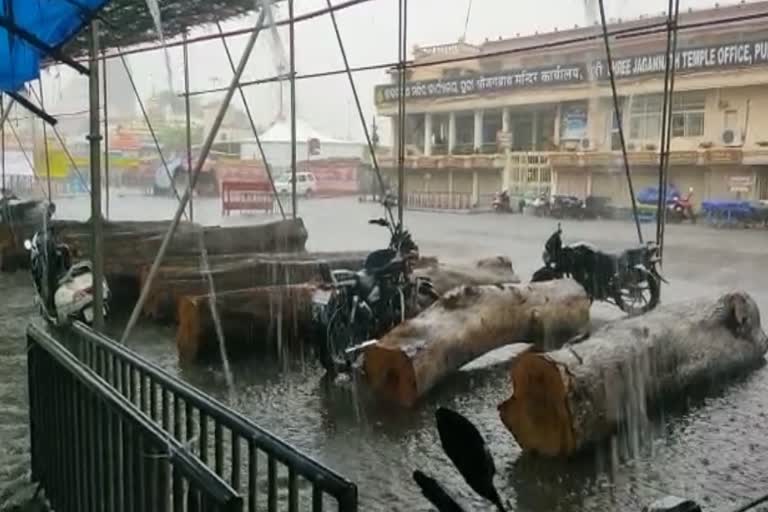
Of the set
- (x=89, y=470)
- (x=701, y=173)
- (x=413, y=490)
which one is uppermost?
(x=701, y=173)

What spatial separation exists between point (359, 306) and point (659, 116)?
1000cm

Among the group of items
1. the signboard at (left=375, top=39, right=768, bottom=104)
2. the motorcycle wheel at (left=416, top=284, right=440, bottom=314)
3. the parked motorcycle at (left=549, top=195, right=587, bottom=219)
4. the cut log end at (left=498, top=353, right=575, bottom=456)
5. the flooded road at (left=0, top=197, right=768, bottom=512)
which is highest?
the signboard at (left=375, top=39, right=768, bottom=104)

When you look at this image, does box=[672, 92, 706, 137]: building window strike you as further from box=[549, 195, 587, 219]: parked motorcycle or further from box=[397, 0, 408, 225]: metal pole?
box=[397, 0, 408, 225]: metal pole

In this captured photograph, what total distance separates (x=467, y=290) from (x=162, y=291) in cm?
319

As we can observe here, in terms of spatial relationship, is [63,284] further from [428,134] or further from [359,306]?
[428,134]

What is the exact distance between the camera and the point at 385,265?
17.8 ft

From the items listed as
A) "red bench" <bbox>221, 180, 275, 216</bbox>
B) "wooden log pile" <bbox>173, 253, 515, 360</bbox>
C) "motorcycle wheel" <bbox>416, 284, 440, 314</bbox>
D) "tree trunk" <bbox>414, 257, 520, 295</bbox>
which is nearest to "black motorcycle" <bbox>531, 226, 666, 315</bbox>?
"tree trunk" <bbox>414, 257, 520, 295</bbox>

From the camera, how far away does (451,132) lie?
1894 centimetres

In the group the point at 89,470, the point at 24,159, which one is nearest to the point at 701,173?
the point at 24,159

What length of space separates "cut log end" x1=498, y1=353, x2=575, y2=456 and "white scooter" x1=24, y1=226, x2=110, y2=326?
3527 millimetres

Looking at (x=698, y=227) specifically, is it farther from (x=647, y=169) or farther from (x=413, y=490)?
(x=413, y=490)

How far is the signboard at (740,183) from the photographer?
52.3 ft

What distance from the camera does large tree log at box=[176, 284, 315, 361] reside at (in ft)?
18.8

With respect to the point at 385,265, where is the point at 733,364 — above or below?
below
